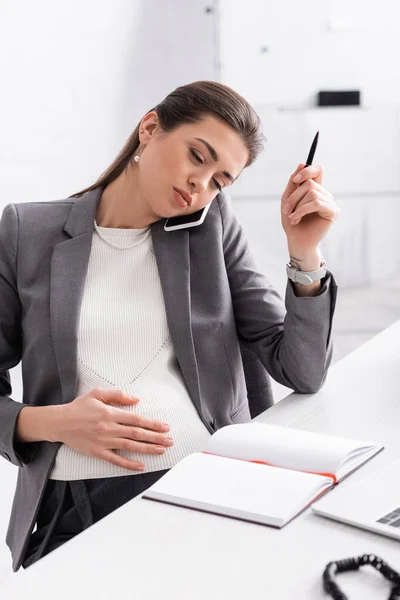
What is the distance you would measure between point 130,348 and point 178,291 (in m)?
0.12

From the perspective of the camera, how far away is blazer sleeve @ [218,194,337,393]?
130 centimetres

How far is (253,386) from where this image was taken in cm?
148

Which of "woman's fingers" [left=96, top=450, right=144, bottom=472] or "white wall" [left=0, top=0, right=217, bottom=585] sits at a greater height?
"white wall" [left=0, top=0, right=217, bottom=585]

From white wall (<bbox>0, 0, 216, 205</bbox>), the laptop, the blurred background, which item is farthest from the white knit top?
the blurred background

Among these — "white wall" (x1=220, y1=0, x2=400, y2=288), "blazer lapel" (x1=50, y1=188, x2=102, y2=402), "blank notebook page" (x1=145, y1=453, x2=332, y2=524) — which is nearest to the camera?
"blank notebook page" (x1=145, y1=453, x2=332, y2=524)

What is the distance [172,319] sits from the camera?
4.29 feet

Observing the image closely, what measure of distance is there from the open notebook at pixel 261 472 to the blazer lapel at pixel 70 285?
1.01 ft

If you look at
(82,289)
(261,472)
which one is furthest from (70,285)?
(261,472)

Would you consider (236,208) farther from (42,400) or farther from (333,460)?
(333,460)

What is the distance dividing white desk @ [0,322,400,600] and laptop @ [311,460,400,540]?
10 mm

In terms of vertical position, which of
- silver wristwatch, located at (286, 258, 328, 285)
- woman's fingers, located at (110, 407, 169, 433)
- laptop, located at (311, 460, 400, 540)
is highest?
silver wristwatch, located at (286, 258, 328, 285)

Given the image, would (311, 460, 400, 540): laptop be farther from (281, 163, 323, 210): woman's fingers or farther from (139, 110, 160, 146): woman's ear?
(139, 110, 160, 146): woman's ear

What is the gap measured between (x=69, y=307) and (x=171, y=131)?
331 mm

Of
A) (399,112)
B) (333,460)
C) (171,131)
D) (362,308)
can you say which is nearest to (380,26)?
(399,112)
